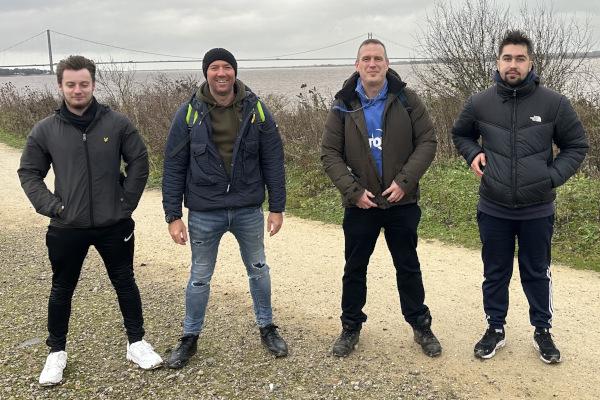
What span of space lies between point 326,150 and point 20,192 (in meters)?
8.55

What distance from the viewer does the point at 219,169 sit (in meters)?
3.45

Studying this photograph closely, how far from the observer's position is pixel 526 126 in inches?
134

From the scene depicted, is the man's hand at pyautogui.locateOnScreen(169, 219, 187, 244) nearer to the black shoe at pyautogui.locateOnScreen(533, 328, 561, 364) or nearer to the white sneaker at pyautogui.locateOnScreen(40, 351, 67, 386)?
the white sneaker at pyautogui.locateOnScreen(40, 351, 67, 386)

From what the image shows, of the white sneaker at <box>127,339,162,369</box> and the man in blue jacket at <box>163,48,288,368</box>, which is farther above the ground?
the man in blue jacket at <box>163,48,288,368</box>

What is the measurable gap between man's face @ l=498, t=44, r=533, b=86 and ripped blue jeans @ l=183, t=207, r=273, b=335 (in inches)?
69.3

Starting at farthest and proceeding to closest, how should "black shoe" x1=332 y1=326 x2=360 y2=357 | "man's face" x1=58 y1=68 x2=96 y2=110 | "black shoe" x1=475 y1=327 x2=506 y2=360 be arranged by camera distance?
"black shoe" x1=332 y1=326 x2=360 y2=357 → "black shoe" x1=475 y1=327 x2=506 y2=360 → "man's face" x1=58 y1=68 x2=96 y2=110

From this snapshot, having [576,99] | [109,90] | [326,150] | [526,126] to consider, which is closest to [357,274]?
[326,150]

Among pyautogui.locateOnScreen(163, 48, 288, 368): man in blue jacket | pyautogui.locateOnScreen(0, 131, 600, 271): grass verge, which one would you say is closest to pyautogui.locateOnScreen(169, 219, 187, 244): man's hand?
pyautogui.locateOnScreen(163, 48, 288, 368): man in blue jacket

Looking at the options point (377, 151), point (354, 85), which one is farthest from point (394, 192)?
point (354, 85)

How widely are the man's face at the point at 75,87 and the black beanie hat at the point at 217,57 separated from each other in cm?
70

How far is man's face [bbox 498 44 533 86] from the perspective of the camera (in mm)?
3350

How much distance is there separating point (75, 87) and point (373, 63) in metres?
1.78

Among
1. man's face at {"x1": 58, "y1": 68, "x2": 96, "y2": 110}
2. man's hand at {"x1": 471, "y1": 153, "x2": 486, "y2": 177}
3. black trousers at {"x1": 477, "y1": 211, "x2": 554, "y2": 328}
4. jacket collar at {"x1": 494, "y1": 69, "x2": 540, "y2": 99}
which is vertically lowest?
black trousers at {"x1": 477, "y1": 211, "x2": 554, "y2": 328}

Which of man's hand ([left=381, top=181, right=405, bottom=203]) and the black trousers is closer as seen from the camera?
man's hand ([left=381, top=181, right=405, bottom=203])
